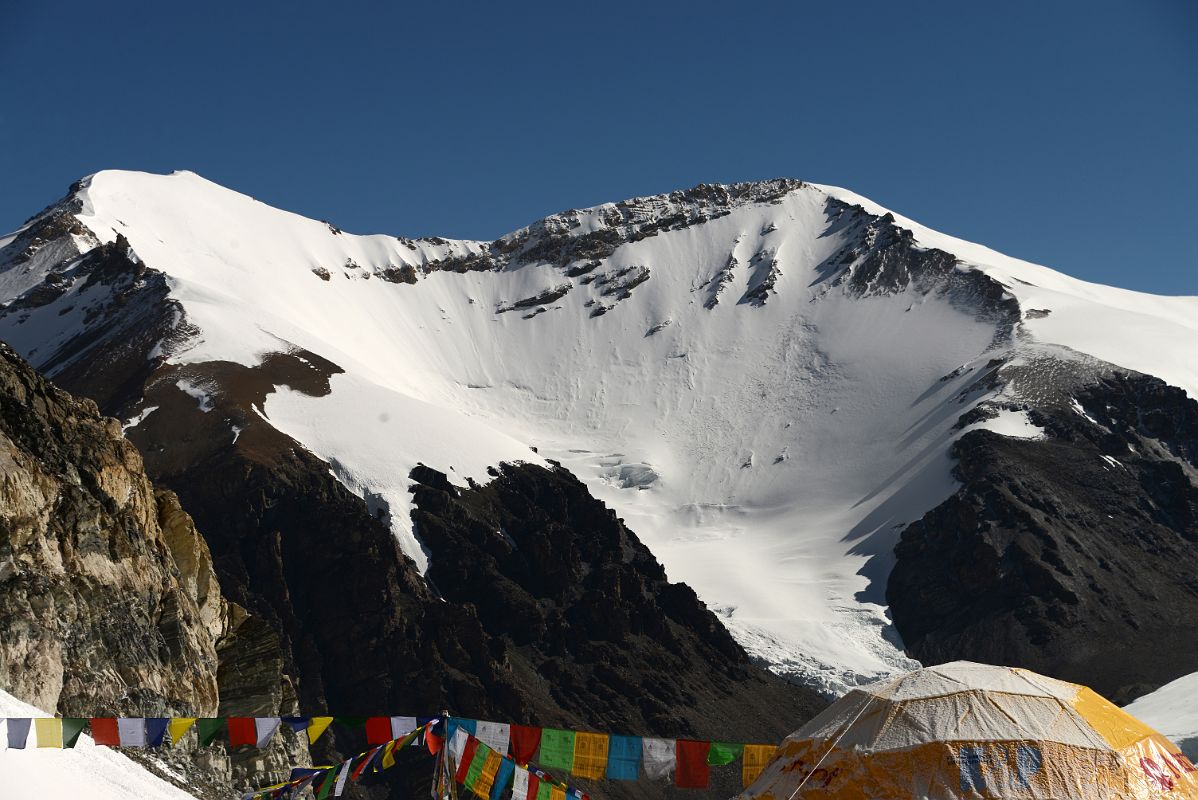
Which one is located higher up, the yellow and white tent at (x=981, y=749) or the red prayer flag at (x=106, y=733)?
the yellow and white tent at (x=981, y=749)

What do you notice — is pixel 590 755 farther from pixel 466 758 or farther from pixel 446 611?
pixel 446 611

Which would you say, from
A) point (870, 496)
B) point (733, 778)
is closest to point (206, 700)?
point (733, 778)

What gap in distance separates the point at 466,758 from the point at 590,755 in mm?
2952

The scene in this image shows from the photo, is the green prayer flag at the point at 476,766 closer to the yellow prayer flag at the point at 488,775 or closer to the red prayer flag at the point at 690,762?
the yellow prayer flag at the point at 488,775

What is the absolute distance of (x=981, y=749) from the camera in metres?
27.0

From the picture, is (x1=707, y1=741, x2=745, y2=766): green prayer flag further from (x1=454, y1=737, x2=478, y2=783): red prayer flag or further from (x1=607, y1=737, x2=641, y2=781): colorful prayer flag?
(x1=454, y1=737, x2=478, y2=783): red prayer flag

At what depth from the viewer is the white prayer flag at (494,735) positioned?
30406mm

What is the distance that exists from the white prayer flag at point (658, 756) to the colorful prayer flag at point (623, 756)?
0.20 meters

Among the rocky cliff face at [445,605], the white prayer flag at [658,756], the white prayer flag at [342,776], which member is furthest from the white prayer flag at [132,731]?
the rocky cliff face at [445,605]

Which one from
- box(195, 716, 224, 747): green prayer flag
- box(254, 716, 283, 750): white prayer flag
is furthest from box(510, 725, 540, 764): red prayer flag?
box(195, 716, 224, 747): green prayer flag

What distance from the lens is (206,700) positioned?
4366 centimetres

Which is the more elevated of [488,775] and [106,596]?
[106,596]

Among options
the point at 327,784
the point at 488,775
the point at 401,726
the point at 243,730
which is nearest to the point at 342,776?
the point at 327,784

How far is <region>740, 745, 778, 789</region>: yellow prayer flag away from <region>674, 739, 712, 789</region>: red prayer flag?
37.9 inches
